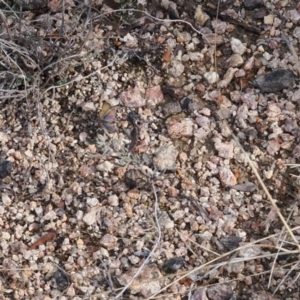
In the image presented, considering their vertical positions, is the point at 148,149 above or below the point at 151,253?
above

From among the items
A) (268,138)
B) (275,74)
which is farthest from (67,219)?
(275,74)

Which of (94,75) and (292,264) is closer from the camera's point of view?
(292,264)

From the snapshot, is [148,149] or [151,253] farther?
[148,149]

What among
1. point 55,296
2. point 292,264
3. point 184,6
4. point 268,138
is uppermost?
point 184,6

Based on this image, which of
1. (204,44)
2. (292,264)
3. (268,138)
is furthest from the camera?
(204,44)

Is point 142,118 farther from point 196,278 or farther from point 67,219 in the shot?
point 196,278

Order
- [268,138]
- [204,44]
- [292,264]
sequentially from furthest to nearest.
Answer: [204,44], [268,138], [292,264]

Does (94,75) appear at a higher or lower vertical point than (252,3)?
lower
